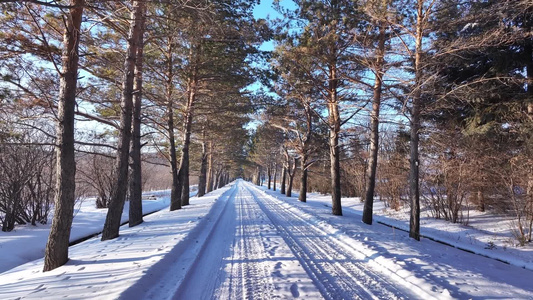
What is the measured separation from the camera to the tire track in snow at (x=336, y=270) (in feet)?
14.0

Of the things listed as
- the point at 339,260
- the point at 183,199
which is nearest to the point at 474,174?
the point at 339,260

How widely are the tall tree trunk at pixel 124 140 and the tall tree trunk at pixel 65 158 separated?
79.5 inches

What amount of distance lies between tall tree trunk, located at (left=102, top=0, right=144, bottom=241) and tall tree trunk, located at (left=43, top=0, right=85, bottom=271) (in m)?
2.02

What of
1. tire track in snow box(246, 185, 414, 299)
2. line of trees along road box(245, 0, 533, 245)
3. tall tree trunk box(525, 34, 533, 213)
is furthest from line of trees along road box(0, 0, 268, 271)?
tall tree trunk box(525, 34, 533, 213)

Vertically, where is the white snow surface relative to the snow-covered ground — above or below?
above

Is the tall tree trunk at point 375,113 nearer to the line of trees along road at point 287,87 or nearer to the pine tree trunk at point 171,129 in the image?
the line of trees along road at point 287,87

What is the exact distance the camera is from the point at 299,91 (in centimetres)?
1422

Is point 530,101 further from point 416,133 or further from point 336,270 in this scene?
point 336,270

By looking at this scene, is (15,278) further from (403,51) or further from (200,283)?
(403,51)

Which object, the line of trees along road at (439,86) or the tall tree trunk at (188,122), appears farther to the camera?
the tall tree trunk at (188,122)

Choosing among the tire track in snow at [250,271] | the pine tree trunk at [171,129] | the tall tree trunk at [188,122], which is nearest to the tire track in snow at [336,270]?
the tire track in snow at [250,271]

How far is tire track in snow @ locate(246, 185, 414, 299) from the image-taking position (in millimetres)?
4277

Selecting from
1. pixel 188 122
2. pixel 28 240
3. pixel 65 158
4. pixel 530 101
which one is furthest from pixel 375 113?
pixel 28 240

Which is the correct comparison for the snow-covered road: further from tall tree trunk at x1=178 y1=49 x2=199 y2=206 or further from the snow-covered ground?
tall tree trunk at x1=178 y1=49 x2=199 y2=206
